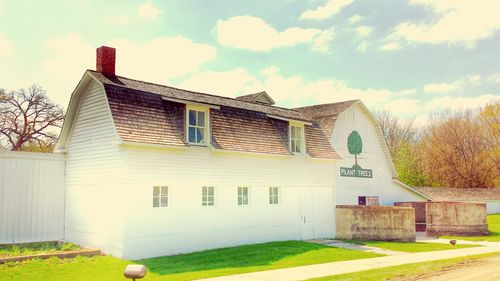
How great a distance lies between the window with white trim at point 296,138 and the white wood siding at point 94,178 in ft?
30.9

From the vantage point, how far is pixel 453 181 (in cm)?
5628

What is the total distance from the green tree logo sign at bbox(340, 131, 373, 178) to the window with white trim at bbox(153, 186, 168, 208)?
13128mm

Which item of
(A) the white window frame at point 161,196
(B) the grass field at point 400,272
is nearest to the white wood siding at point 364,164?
(B) the grass field at point 400,272

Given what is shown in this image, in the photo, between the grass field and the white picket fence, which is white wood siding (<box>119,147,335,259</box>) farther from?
the grass field

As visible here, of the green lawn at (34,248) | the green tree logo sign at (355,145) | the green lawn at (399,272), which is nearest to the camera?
the green lawn at (399,272)

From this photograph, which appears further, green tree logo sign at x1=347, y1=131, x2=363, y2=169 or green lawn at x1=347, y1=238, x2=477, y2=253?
green tree logo sign at x1=347, y1=131, x2=363, y2=169

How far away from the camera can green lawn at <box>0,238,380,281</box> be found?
12586mm

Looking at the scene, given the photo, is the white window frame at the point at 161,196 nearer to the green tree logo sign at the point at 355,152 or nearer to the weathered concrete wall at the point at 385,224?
the weathered concrete wall at the point at 385,224

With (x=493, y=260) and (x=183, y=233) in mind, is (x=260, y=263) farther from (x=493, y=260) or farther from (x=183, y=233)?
(x=493, y=260)

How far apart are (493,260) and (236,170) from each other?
402 inches

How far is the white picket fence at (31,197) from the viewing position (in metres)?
16.5

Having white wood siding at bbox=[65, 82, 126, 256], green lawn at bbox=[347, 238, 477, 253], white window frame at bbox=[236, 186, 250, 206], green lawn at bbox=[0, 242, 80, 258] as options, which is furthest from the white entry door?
green lawn at bbox=[0, 242, 80, 258]

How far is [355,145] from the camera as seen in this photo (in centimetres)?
2777

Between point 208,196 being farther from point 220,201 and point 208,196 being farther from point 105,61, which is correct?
point 105,61
